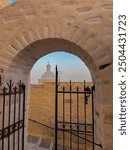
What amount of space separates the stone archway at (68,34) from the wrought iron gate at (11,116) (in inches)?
8.4

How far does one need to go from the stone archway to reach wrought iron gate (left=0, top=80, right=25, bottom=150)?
21 centimetres

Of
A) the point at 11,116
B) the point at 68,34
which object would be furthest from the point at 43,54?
the point at 11,116

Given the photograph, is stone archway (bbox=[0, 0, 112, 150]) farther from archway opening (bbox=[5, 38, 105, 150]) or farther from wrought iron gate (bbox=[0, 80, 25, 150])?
wrought iron gate (bbox=[0, 80, 25, 150])

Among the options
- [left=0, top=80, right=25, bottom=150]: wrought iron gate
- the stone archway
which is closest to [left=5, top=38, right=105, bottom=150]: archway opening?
the stone archway

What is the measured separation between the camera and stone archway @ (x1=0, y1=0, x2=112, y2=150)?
2213mm

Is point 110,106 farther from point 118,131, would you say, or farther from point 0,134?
point 0,134

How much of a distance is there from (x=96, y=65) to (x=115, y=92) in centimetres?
112

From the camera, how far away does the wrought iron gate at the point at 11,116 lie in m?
2.52

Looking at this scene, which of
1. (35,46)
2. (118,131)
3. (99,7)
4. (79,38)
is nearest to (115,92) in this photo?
(118,131)

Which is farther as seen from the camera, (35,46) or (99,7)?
(35,46)

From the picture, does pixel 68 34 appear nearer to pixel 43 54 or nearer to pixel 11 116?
pixel 43 54

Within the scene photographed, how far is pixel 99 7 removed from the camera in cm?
238

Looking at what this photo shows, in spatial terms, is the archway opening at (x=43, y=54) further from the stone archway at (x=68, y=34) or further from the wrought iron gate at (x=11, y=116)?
the wrought iron gate at (x=11, y=116)

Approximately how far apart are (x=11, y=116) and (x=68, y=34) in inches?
57.2
